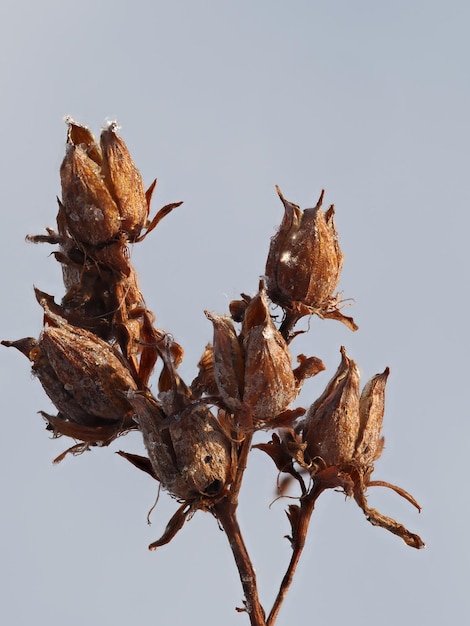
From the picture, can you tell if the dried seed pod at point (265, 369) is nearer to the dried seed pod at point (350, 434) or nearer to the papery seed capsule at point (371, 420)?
the dried seed pod at point (350, 434)

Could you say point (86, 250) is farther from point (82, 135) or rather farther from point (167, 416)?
point (167, 416)

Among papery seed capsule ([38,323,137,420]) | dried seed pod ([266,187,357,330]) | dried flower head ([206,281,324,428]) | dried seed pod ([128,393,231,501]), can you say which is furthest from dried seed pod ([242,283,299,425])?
papery seed capsule ([38,323,137,420])

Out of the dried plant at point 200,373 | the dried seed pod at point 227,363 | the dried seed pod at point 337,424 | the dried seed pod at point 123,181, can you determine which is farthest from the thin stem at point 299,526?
the dried seed pod at point 123,181

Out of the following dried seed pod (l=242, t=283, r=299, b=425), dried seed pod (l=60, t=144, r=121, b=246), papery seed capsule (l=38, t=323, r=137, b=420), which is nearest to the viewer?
dried seed pod (l=242, t=283, r=299, b=425)

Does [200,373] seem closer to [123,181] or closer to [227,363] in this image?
[227,363]

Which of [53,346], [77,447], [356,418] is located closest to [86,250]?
[53,346]

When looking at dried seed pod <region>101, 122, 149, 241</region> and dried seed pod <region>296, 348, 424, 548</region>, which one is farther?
dried seed pod <region>101, 122, 149, 241</region>

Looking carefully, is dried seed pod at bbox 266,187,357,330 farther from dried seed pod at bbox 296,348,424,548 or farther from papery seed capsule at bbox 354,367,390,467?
papery seed capsule at bbox 354,367,390,467

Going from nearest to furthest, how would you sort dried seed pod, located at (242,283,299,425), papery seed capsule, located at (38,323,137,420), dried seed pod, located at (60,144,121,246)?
dried seed pod, located at (242,283,299,425) → papery seed capsule, located at (38,323,137,420) → dried seed pod, located at (60,144,121,246)
